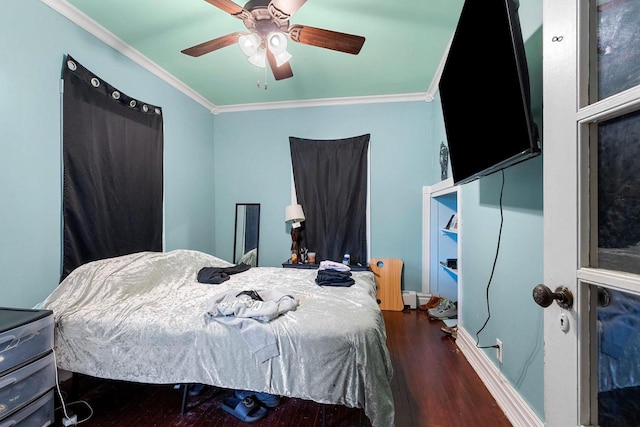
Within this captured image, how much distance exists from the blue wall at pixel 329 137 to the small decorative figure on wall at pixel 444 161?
0.22 meters

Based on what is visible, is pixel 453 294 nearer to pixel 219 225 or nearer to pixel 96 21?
pixel 219 225

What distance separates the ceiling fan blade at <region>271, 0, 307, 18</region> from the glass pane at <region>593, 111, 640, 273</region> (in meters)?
1.50

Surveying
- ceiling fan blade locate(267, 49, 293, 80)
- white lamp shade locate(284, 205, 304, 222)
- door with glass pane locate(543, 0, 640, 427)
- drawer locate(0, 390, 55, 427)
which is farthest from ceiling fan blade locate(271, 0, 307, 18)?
drawer locate(0, 390, 55, 427)

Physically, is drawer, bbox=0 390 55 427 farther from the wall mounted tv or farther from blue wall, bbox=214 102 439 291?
the wall mounted tv

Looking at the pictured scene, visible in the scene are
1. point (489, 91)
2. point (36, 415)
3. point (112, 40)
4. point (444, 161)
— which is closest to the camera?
point (489, 91)

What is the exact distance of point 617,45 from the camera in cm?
59

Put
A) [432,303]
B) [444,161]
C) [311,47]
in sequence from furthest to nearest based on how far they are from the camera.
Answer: [432,303], [444,161], [311,47]

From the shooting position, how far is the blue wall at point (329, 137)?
344 cm

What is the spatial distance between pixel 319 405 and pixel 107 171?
2.37 m

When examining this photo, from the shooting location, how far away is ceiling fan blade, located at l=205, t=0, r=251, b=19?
1467 millimetres

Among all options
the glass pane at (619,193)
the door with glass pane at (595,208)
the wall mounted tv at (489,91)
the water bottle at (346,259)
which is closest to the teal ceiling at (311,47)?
the wall mounted tv at (489,91)

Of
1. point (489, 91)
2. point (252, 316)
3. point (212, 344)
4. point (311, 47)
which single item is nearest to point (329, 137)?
point (311, 47)

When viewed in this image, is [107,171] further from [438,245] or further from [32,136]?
[438,245]

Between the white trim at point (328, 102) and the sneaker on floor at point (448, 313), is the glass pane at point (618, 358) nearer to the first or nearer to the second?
the sneaker on floor at point (448, 313)
